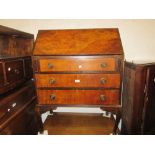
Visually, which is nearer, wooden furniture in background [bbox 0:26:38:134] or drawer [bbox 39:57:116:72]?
wooden furniture in background [bbox 0:26:38:134]

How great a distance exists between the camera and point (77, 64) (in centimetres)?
142

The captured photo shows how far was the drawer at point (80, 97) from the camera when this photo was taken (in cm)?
146

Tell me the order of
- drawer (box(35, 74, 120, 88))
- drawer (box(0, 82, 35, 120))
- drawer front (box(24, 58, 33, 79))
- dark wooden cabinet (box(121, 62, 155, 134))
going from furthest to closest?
drawer front (box(24, 58, 33, 79)), drawer (box(35, 74, 120, 88)), dark wooden cabinet (box(121, 62, 155, 134)), drawer (box(0, 82, 35, 120))

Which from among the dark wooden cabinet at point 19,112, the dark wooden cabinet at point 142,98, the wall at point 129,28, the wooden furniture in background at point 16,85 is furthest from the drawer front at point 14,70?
the dark wooden cabinet at point 142,98

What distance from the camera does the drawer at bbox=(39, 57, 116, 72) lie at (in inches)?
54.6

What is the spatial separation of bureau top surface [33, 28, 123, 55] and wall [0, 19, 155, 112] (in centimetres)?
34

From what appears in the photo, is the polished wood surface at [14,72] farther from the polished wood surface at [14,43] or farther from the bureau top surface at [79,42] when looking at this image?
the bureau top surface at [79,42]

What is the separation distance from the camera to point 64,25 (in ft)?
6.44

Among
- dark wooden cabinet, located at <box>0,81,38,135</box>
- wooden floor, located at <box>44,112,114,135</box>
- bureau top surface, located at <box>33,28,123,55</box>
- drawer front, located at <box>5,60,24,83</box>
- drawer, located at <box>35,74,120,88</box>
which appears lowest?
wooden floor, located at <box>44,112,114,135</box>

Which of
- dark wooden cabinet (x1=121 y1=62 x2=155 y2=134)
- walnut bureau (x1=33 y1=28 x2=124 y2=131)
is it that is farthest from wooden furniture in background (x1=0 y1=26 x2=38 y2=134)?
dark wooden cabinet (x1=121 y1=62 x2=155 y2=134)

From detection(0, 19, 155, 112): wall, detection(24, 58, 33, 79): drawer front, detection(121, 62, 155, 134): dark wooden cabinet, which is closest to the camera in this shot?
detection(121, 62, 155, 134): dark wooden cabinet

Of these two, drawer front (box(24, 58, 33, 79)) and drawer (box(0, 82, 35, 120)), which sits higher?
drawer front (box(24, 58, 33, 79))

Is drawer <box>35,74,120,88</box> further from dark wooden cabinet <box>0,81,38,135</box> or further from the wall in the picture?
the wall

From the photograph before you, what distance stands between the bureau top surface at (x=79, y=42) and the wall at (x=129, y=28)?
336 millimetres
